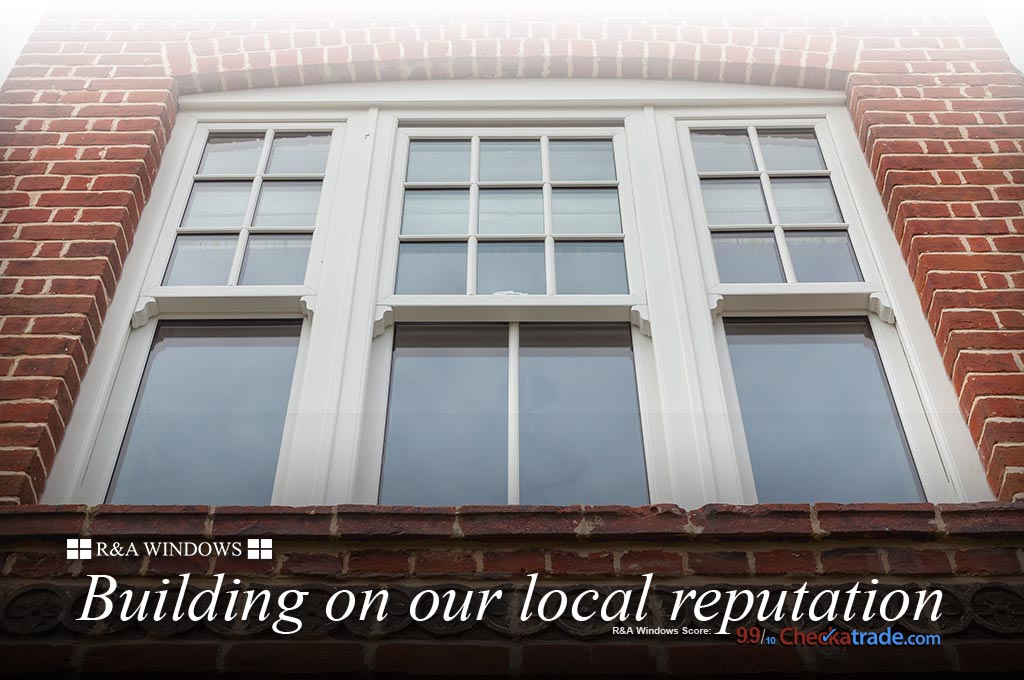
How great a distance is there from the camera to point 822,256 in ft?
13.6

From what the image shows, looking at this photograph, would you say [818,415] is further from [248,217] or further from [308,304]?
[248,217]

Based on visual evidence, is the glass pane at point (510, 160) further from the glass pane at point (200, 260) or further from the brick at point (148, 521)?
the brick at point (148, 521)

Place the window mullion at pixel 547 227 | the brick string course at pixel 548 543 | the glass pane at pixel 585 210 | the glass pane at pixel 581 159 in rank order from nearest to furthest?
the brick string course at pixel 548 543 < the window mullion at pixel 547 227 < the glass pane at pixel 585 210 < the glass pane at pixel 581 159

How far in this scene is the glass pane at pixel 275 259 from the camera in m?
4.06

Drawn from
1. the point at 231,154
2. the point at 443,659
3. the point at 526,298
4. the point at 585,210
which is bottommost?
the point at 443,659

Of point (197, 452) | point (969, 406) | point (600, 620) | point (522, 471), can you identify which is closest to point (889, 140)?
point (969, 406)

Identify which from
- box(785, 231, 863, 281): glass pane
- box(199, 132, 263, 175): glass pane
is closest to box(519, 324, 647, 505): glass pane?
box(785, 231, 863, 281): glass pane

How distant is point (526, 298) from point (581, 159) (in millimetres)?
1180

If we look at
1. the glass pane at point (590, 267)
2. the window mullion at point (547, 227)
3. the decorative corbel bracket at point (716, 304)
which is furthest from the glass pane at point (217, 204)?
the decorative corbel bracket at point (716, 304)

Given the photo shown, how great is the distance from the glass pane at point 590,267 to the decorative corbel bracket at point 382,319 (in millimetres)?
722

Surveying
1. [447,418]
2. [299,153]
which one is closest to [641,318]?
[447,418]

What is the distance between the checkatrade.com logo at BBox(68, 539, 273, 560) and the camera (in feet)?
9.18

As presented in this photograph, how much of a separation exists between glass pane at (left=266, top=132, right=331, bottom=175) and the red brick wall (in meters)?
0.39

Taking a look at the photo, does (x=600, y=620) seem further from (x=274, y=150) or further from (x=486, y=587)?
(x=274, y=150)
